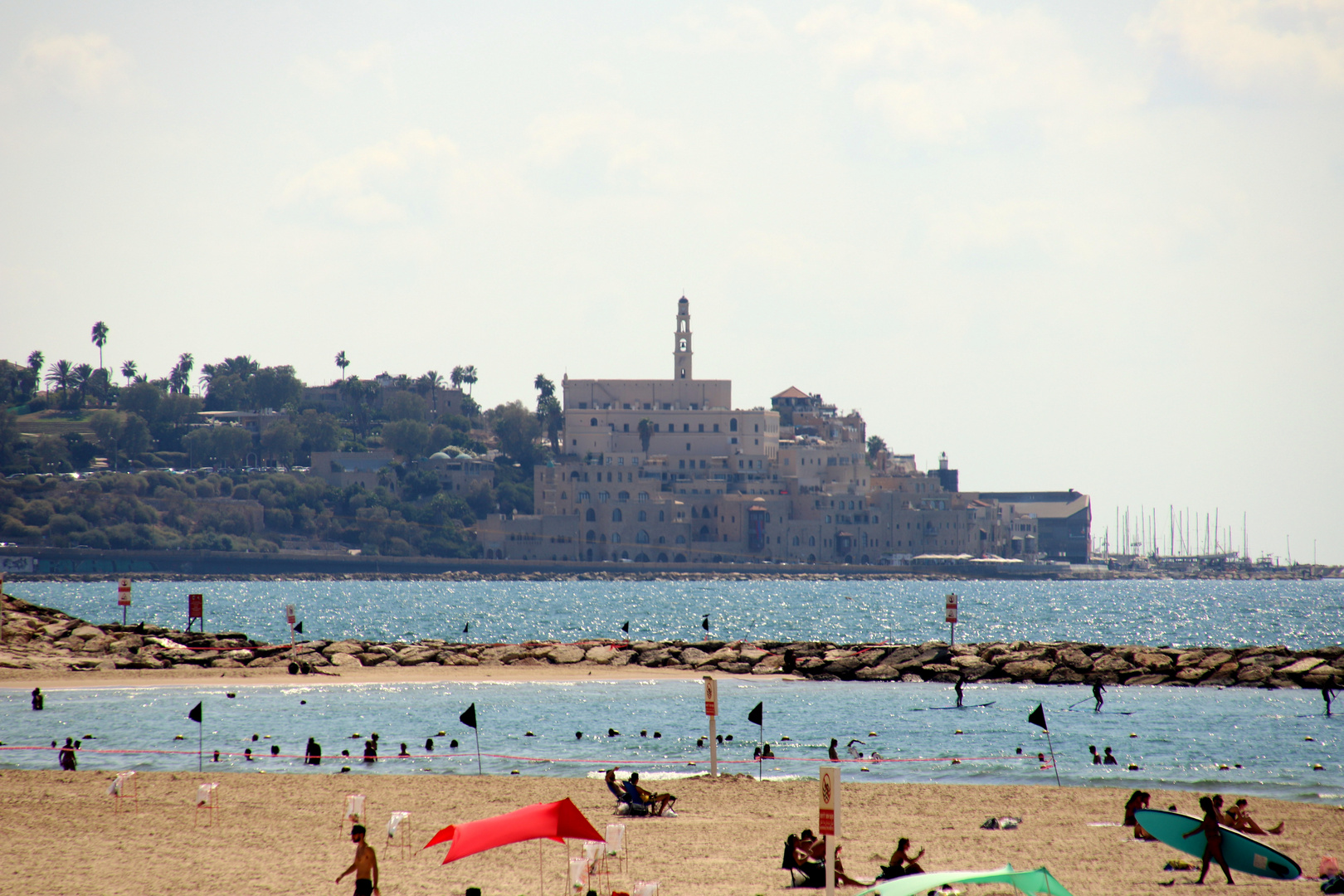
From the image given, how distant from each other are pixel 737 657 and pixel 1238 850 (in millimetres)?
29471

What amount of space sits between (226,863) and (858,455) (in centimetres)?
16434

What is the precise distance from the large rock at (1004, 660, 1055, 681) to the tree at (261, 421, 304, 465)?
530 ft

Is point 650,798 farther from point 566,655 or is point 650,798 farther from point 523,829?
point 566,655

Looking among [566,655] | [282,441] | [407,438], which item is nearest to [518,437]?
[407,438]

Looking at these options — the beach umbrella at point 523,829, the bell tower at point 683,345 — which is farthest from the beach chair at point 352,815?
the bell tower at point 683,345

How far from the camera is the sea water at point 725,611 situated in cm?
7731

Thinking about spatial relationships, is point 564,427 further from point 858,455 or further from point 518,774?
point 518,774

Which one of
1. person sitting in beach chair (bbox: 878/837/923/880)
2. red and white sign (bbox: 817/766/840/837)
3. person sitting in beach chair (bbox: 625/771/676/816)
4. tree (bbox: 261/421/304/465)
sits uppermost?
tree (bbox: 261/421/304/465)

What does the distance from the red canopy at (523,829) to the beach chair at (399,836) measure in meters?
3.35

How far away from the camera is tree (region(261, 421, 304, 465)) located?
194 m

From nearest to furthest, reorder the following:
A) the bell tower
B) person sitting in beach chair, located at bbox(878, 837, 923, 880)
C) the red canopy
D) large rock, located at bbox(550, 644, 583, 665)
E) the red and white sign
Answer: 1. the red and white sign
2. the red canopy
3. person sitting in beach chair, located at bbox(878, 837, 923, 880)
4. large rock, located at bbox(550, 644, 583, 665)
5. the bell tower

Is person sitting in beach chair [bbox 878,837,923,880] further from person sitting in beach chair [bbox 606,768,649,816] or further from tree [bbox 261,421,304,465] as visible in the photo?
tree [bbox 261,421,304,465]

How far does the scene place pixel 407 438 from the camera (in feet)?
636

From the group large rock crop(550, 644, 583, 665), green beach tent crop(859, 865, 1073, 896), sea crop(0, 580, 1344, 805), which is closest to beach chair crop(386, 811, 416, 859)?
sea crop(0, 580, 1344, 805)
